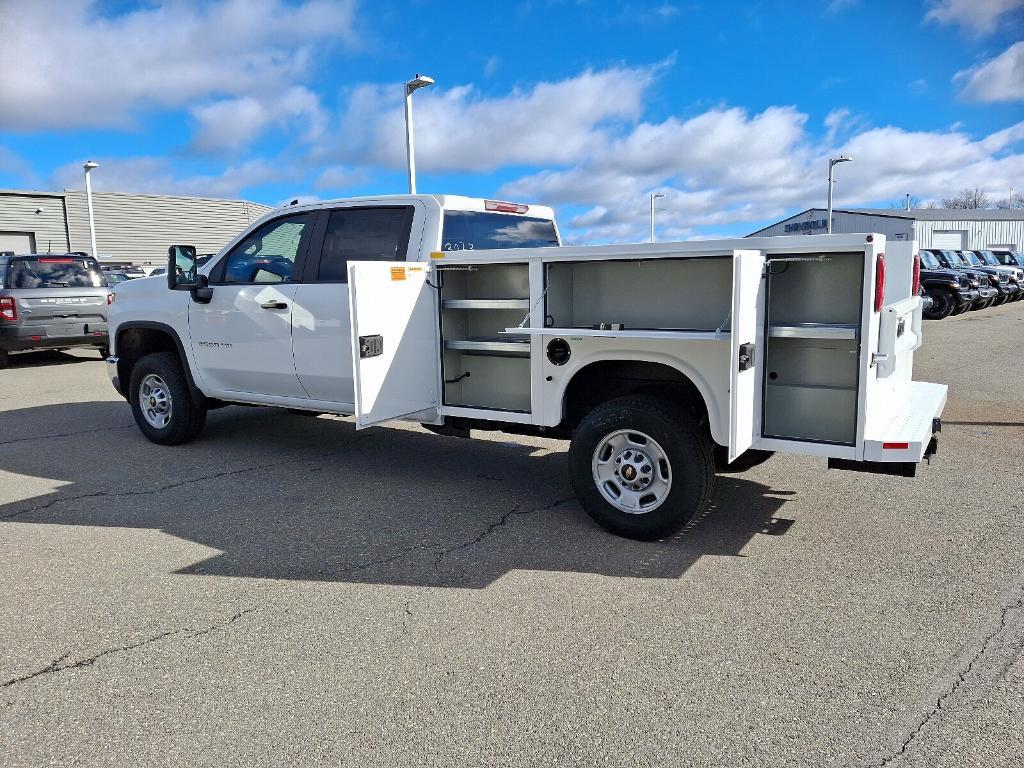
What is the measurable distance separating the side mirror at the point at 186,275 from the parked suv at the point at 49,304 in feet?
25.1

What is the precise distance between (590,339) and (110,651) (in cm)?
290

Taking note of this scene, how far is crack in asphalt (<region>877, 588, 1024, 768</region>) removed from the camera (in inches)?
111

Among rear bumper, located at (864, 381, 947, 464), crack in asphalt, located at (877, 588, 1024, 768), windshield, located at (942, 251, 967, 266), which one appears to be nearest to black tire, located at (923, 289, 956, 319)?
windshield, located at (942, 251, 967, 266)

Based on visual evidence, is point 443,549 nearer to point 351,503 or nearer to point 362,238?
point 351,503

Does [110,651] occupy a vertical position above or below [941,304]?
below

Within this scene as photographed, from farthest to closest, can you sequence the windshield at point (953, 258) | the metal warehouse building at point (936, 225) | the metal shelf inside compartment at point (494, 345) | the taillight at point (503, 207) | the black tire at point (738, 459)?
1. the metal warehouse building at point (936, 225)
2. the windshield at point (953, 258)
3. the taillight at point (503, 207)
4. the metal shelf inside compartment at point (494, 345)
5. the black tire at point (738, 459)

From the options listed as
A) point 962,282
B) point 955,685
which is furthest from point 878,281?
point 962,282

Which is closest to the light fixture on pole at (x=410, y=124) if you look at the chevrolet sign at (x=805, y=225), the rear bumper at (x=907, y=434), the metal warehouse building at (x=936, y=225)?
the rear bumper at (x=907, y=434)

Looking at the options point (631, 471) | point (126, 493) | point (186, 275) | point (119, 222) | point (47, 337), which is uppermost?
point (119, 222)

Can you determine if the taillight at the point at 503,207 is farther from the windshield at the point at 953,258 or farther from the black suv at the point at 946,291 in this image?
the windshield at the point at 953,258

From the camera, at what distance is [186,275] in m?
6.73

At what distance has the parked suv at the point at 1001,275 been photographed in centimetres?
2600

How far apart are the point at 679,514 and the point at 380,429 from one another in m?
4.20

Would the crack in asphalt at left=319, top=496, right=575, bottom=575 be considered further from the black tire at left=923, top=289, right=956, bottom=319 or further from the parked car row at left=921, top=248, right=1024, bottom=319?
the black tire at left=923, top=289, right=956, bottom=319
